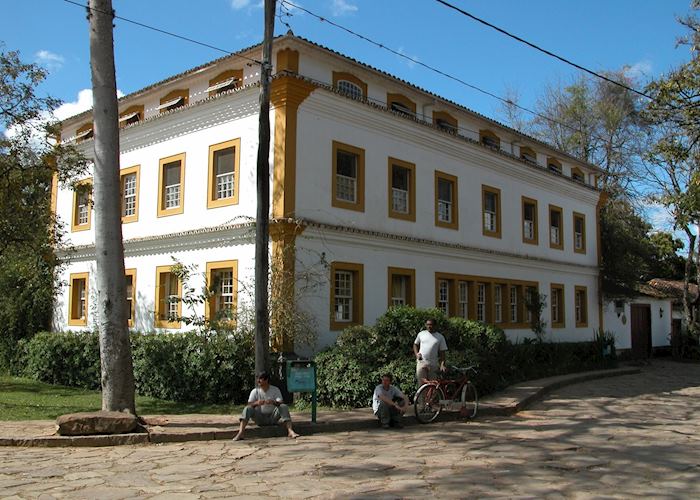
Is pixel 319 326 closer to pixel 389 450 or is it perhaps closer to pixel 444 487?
pixel 389 450

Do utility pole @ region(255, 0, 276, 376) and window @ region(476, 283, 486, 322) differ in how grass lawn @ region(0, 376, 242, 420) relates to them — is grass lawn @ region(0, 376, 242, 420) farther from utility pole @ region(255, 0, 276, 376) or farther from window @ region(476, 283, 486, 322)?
window @ region(476, 283, 486, 322)

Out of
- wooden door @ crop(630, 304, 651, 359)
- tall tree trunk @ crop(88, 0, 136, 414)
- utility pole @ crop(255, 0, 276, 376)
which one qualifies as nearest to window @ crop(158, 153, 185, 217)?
utility pole @ crop(255, 0, 276, 376)

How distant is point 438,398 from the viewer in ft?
39.2

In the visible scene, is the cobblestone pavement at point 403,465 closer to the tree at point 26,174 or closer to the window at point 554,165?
the tree at point 26,174

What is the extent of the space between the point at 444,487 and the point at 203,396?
8.75 meters

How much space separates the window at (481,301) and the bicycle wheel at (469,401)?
9280 mm

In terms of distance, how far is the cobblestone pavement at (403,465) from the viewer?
6980 millimetres

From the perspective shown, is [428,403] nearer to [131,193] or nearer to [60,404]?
[60,404]

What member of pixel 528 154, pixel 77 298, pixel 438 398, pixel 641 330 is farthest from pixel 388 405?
pixel 641 330

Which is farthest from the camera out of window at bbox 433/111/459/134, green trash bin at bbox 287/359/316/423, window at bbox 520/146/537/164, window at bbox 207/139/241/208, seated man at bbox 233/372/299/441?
window at bbox 520/146/537/164

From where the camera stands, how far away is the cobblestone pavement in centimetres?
698

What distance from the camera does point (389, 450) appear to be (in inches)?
365

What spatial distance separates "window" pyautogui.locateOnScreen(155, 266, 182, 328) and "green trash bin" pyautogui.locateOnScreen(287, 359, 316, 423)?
24.3ft

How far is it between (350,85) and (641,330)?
70.1 ft
